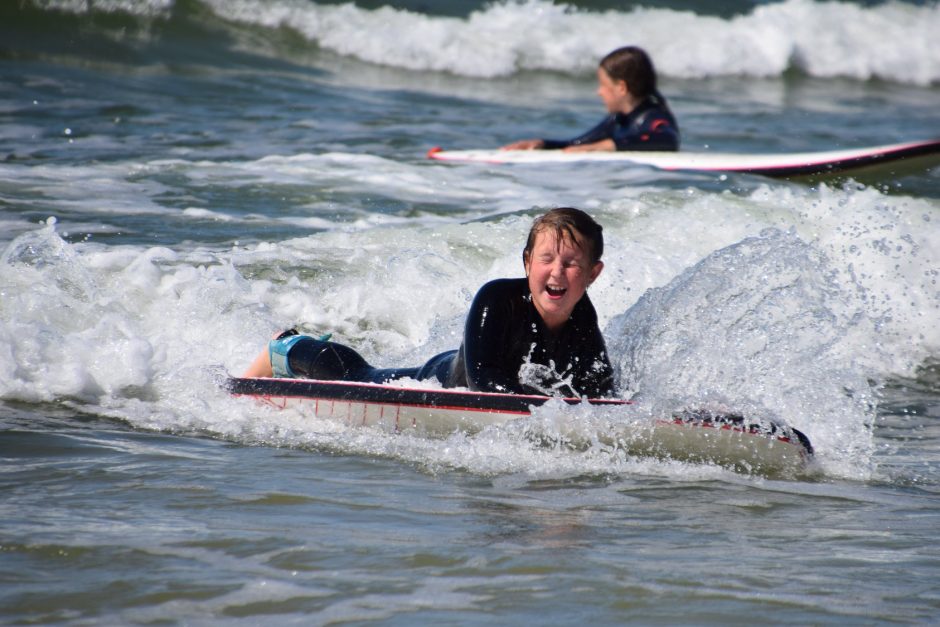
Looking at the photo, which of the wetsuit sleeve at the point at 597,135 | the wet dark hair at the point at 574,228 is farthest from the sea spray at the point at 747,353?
the wetsuit sleeve at the point at 597,135

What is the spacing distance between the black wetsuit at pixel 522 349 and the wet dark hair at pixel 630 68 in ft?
18.6

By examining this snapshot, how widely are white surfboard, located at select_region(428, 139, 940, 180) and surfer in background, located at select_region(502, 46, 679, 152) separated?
0.15 meters

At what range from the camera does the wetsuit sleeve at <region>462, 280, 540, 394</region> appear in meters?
4.41

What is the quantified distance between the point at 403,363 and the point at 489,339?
71.1 inches

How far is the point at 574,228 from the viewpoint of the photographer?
432 cm

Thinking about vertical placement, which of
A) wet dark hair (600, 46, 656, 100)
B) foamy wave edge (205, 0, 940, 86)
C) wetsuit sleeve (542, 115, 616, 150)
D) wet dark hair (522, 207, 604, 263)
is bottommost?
wet dark hair (522, 207, 604, 263)

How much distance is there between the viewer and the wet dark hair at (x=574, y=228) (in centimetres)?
432

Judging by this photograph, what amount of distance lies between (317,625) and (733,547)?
50.0 inches

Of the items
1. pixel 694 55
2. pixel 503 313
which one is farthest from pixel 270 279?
pixel 694 55

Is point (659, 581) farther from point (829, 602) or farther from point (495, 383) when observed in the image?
point (495, 383)

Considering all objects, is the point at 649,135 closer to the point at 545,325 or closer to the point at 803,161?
the point at 803,161

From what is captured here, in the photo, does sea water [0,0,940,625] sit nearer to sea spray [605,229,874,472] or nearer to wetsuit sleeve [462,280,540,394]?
sea spray [605,229,874,472]

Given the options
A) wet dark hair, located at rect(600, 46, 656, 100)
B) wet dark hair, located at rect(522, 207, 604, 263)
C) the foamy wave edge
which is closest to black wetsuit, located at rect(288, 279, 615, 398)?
wet dark hair, located at rect(522, 207, 604, 263)

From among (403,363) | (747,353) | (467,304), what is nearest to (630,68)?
(467,304)
